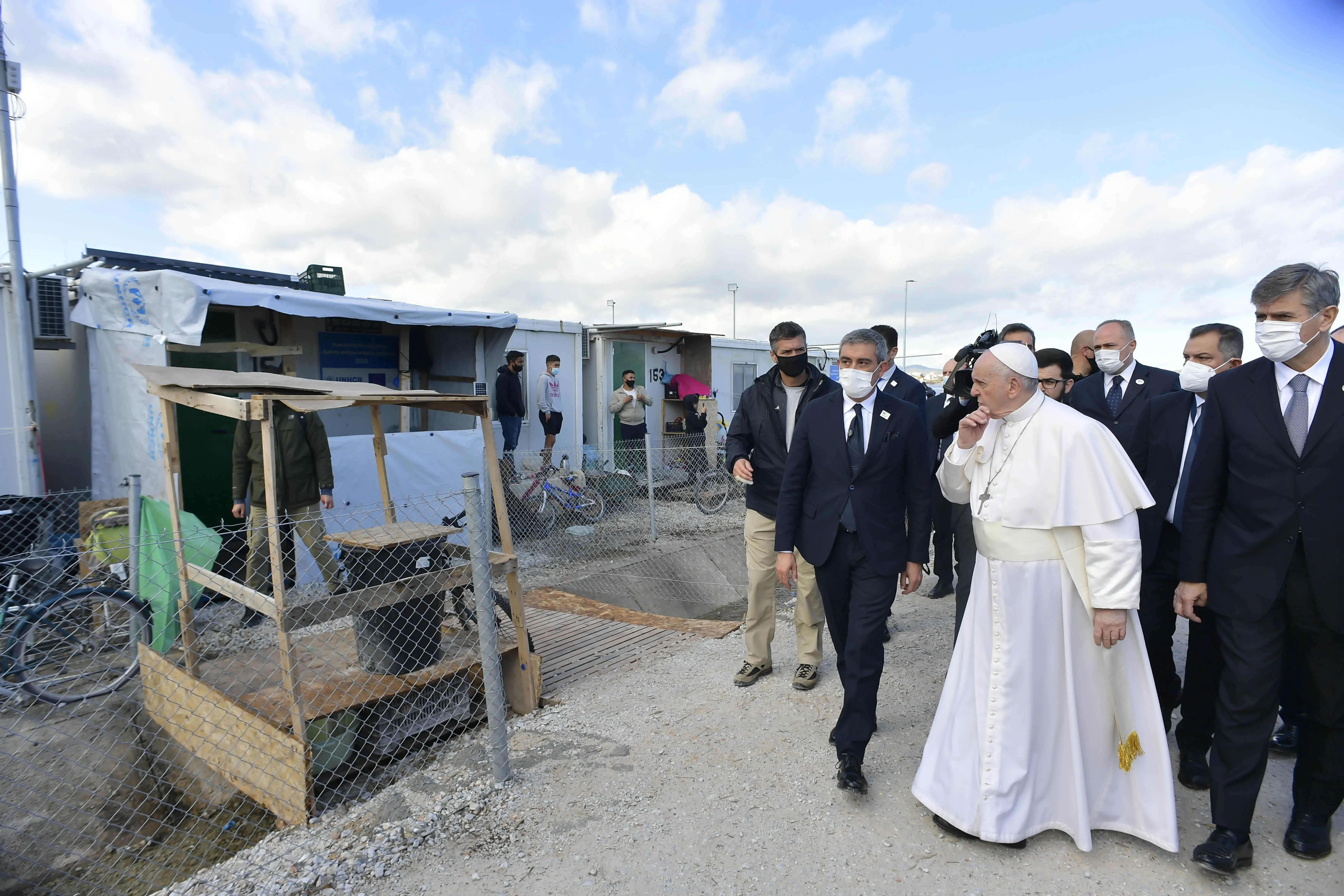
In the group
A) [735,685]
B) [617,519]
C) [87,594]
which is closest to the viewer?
[735,685]

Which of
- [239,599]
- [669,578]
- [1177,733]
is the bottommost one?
[669,578]

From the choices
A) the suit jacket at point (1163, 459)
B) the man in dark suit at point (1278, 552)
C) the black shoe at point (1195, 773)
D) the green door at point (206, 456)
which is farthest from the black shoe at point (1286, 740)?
the green door at point (206, 456)

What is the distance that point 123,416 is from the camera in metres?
6.91

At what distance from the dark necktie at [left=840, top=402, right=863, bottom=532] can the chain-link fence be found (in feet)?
5.37

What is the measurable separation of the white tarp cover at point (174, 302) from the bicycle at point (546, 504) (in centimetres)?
277

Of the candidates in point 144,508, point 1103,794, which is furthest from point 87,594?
point 1103,794

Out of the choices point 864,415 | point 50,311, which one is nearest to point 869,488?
point 864,415

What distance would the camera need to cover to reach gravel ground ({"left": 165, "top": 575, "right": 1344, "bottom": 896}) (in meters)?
2.51

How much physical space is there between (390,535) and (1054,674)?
3248 mm

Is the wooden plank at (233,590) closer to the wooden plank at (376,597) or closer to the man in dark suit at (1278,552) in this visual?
the wooden plank at (376,597)

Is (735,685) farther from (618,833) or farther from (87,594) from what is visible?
(87,594)

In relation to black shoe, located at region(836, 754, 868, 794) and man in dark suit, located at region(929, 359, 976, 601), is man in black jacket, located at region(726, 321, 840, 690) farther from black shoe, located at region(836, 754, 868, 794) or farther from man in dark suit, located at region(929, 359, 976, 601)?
man in dark suit, located at region(929, 359, 976, 601)

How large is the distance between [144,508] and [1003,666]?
606 cm

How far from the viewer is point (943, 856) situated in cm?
259
